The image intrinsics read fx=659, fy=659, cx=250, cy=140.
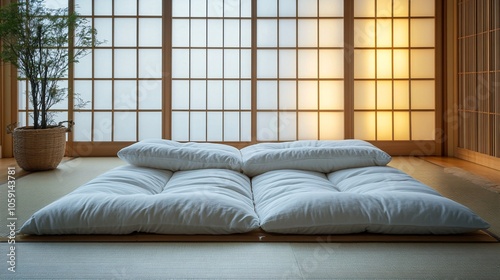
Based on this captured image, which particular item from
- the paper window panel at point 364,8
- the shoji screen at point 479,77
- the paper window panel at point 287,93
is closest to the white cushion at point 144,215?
the shoji screen at point 479,77

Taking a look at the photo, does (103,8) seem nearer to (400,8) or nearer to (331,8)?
(331,8)

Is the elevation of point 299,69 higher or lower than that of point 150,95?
higher

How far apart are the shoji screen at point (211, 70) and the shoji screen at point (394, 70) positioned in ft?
3.82

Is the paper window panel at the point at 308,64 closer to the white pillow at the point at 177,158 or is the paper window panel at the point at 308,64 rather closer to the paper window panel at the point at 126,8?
the paper window panel at the point at 126,8

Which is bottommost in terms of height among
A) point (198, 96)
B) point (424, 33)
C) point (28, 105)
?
point (28, 105)

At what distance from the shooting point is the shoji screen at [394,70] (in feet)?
22.2

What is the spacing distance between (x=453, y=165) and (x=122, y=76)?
11.1 feet

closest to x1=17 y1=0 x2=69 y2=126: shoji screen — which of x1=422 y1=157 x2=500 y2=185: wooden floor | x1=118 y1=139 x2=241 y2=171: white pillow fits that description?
x1=118 y1=139 x2=241 y2=171: white pillow

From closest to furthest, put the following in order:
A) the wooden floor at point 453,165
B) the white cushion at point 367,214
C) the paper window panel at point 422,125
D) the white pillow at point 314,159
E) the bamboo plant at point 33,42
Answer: the white cushion at point 367,214, the white pillow at point 314,159, the wooden floor at point 453,165, the bamboo plant at point 33,42, the paper window panel at point 422,125

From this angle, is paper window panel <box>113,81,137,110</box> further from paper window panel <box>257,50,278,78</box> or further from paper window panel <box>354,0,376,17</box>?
paper window panel <box>354,0,376,17</box>

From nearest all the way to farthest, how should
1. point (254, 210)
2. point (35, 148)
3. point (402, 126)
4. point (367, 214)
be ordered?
point (367, 214) → point (254, 210) → point (35, 148) → point (402, 126)

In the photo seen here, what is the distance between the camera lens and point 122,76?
22.3 feet

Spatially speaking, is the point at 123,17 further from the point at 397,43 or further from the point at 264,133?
the point at 397,43

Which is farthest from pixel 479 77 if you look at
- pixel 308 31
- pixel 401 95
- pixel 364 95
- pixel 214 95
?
pixel 214 95
